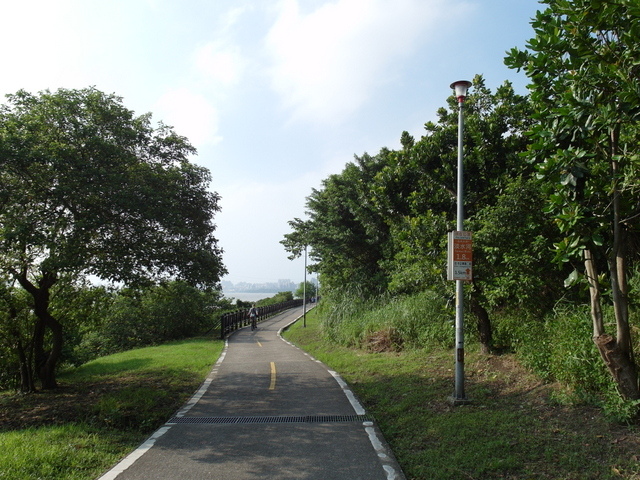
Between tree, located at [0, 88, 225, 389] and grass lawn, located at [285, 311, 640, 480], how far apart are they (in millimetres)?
5364

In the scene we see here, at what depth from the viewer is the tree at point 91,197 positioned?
27.3ft

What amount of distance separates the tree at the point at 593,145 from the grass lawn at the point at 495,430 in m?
0.97

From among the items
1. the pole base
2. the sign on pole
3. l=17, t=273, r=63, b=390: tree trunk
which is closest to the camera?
the pole base

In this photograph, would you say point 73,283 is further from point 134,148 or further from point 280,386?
point 280,386

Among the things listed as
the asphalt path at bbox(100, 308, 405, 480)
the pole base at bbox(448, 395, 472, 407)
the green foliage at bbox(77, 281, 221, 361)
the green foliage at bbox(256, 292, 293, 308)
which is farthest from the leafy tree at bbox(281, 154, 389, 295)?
the green foliage at bbox(256, 292, 293, 308)

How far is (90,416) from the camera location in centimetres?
799

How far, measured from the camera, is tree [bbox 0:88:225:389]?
8.34m

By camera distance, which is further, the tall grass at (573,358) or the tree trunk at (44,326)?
the tree trunk at (44,326)

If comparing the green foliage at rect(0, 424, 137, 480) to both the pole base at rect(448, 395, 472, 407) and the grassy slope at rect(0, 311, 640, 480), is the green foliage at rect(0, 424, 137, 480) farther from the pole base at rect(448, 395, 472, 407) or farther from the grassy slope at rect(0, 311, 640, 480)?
the pole base at rect(448, 395, 472, 407)

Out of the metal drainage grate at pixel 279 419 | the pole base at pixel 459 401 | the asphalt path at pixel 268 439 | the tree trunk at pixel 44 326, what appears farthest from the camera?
the tree trunk at pixel 44 326

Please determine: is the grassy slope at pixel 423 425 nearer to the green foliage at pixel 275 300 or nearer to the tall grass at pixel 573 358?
the tall grass at pixel 573 358

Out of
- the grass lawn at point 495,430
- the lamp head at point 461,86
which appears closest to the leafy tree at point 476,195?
the grass lawn at point 495,430

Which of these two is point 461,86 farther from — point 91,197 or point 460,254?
point 91,197

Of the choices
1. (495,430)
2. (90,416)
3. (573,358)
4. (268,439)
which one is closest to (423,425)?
(495,430)
